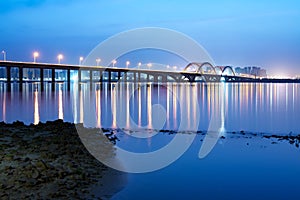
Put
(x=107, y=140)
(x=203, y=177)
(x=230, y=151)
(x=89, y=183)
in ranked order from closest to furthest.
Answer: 1. (x=89, y=183)
2. (x=203, y=177)
3. (x=230, y=151)
4. (x=107, y=140)

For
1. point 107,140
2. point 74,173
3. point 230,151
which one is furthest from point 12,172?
point 230,151

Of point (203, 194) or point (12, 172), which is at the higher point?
point (12, 172)

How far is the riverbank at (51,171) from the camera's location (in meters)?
8.43

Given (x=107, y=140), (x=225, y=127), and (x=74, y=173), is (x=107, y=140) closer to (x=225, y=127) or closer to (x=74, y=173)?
(x=74, y=173)

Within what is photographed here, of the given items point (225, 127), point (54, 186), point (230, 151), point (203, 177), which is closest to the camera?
point (54, 186)

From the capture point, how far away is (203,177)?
1071 centimetres

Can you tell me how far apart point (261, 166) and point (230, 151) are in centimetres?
249

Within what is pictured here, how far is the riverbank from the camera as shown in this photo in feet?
27.7

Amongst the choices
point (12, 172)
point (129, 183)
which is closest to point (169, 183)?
point (129, 183)

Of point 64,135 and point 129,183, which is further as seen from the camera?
point 64,135

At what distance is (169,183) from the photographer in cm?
1009

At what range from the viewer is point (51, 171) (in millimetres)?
9578

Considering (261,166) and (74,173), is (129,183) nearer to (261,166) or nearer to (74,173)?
(74,173)

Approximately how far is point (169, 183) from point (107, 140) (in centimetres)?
651
